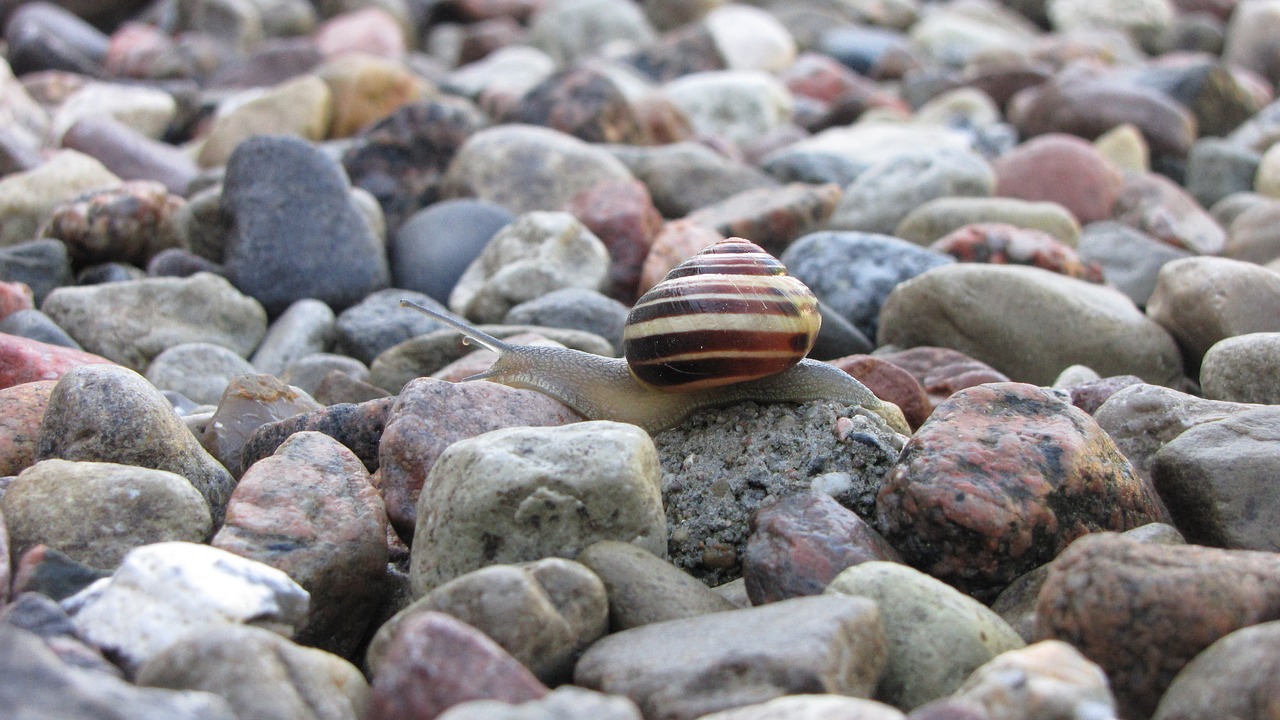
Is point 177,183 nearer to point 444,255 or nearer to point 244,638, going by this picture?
point 444,255

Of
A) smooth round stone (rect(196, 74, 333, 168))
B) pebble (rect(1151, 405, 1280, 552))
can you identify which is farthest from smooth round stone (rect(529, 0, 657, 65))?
pebble (rect(1151, 405, 1280, 552))

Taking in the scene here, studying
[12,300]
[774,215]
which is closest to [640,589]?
[12,300]

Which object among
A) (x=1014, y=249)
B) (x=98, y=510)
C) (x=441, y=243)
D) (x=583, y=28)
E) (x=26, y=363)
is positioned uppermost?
(x=98, y=510)

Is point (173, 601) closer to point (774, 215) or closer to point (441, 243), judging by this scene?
point (441, 243)

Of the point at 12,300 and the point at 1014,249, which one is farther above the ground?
the point at 12,300

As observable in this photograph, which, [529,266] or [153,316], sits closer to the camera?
[153,316]

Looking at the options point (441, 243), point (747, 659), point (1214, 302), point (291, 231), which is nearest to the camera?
point (747, 659)

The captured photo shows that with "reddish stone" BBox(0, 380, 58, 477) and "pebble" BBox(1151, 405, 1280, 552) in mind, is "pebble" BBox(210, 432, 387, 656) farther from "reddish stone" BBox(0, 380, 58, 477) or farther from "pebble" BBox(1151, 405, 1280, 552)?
"pebble" BBox(1151, 405, 1280, 552)
